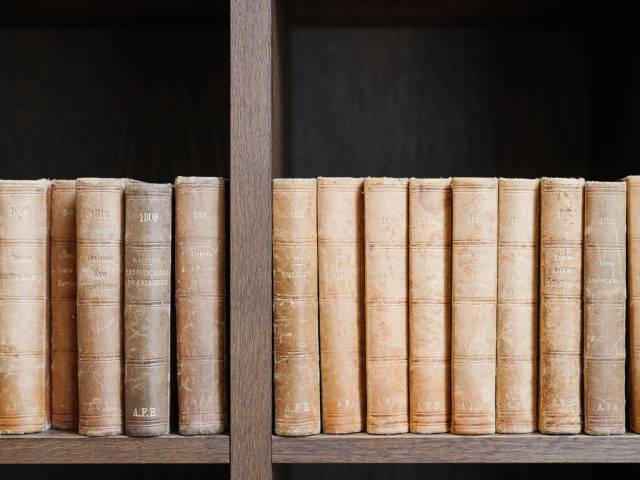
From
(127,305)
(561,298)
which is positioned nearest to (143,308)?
(127,305)

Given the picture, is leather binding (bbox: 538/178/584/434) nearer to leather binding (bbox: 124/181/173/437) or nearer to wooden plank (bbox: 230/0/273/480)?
wooden plank (bbox: 230/0/273/480)

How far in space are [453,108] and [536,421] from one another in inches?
23.0

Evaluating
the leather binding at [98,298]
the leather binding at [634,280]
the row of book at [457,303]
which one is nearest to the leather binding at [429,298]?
the row of book at [457,303]

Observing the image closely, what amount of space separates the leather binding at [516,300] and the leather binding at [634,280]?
117mm

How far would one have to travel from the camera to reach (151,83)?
117 cm

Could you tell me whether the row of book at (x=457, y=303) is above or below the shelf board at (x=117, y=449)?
above

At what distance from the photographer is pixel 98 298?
793mm

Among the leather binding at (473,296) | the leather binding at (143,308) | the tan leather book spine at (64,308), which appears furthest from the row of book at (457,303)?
the tan leather book spine at (64,308)

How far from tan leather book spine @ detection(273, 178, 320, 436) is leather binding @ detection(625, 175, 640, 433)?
392 mm

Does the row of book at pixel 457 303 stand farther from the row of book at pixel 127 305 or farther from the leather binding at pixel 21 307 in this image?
the leather binding at pixel 21 307

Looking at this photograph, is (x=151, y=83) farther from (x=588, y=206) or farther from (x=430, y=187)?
(x=588, y=206)

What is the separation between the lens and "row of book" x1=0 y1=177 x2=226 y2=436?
2.59 ft

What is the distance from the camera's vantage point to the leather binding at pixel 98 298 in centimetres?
79

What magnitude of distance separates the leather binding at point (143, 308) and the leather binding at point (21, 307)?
117 millimetres
